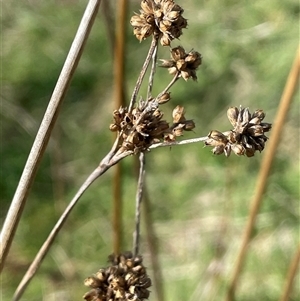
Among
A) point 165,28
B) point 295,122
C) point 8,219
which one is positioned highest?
point 295,122

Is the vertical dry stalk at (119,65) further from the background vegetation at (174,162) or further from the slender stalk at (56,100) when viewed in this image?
the background vegetation at (174,162)

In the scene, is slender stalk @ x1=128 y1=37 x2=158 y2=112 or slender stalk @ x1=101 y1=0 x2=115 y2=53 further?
slender stalk @ x1=101 y1=0 x2=115 y2=53

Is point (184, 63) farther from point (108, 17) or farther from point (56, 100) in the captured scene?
point (108, 17)

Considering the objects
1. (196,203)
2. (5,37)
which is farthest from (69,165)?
(5,37)

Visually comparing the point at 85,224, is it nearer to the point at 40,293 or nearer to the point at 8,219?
the point at 40,293

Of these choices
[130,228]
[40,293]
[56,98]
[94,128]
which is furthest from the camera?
[94,128]

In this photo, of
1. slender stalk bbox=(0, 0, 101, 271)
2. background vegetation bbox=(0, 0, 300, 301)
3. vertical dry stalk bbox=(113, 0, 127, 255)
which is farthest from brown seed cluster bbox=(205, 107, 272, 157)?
background vegetation bbox=(0, 0, 300, 301)

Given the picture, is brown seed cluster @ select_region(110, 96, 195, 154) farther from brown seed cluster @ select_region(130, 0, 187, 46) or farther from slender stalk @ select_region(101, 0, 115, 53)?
slender stalk @ select_region(101, 0, 115, 53)
